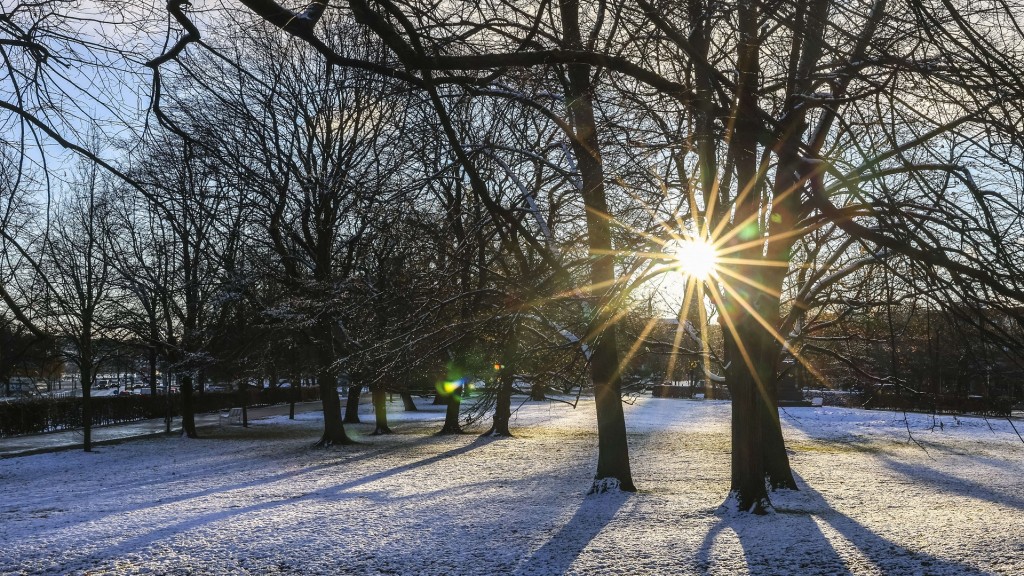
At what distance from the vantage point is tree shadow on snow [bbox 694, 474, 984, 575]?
7.63m

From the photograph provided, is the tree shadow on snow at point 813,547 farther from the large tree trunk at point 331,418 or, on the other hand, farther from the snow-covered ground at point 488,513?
the large tree trunk at point 331,418

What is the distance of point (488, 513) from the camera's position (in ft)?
35.9

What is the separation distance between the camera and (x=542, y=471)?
16.4 meters

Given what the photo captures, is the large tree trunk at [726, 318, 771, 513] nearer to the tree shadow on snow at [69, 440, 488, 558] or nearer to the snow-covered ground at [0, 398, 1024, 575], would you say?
the snow-covered ground at [0, 398, 1024, 575]

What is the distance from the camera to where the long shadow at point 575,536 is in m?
7.86

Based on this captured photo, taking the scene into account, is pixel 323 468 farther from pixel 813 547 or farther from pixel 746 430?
pixel 813 547

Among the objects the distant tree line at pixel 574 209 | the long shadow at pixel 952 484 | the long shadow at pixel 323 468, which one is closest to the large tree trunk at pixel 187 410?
the distant tree line at pixel 574 209

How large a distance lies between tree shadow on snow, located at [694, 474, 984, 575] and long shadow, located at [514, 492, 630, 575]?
1.39 m

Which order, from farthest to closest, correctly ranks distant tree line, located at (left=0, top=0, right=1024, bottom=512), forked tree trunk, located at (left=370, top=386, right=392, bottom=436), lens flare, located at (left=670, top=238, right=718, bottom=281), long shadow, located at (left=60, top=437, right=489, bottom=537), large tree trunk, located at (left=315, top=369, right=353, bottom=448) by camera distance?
forked tree trunk, located at (left=370, top=386, right=392, bottom=436), large tree trunk, located at (left=315, top=369, right=353, bottom=448), long shadow, located at (left=60, top=437, right=489, bottom=537), lens flare, located at (left=670, top=238, right=718, bottom=281), distant tree line, located at (left=0, top=0, right=1024, bottom=512)

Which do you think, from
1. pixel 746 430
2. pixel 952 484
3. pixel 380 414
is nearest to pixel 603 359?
pixel 746 430

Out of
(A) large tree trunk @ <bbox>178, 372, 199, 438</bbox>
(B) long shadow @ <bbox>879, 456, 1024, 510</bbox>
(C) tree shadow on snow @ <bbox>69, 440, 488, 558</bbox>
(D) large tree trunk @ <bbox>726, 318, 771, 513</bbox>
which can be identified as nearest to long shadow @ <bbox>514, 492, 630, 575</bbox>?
(D) large tree trunk @ <bbox>726, 318, 771, 513</bbox>

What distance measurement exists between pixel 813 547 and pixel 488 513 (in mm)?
4446

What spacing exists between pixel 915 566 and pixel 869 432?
2352cm

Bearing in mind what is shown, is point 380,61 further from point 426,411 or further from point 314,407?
point 314,407
